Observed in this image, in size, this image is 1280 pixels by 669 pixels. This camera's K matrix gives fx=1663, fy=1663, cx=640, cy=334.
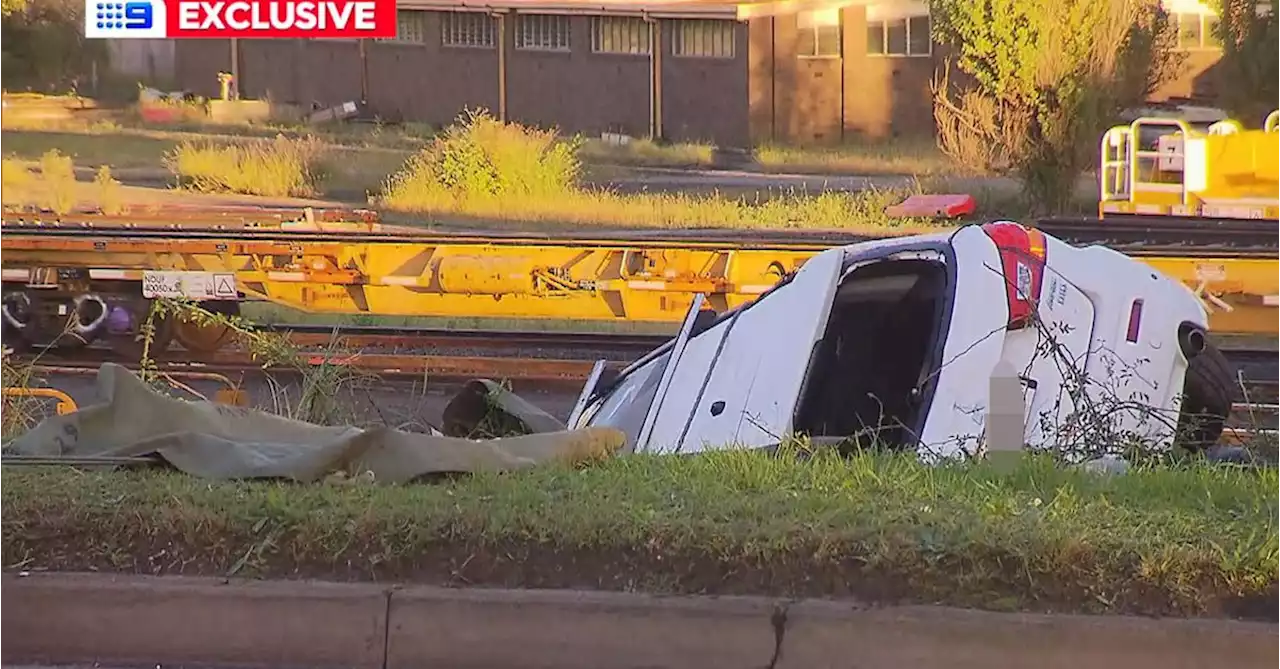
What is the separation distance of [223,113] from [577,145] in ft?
14.6

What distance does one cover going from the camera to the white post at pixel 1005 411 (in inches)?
253

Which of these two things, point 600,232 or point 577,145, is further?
point 577,145

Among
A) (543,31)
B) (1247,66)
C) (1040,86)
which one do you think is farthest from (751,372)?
(1247,66)

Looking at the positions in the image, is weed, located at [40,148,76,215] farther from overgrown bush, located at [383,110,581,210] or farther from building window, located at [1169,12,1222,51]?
building window, located at [1169,12,1222,51]

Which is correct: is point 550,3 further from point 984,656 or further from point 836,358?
point 984,656

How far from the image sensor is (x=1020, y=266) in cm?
705

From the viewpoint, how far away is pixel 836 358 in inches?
298

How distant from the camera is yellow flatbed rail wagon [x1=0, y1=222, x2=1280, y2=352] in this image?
13156mm

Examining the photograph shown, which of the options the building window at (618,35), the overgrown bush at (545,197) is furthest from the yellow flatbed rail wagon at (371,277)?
the building window at (618,35)

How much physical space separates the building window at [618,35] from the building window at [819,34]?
73.0 inches

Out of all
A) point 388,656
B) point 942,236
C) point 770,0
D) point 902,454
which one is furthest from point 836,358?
point 770,0

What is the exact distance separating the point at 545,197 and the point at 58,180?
5.70m

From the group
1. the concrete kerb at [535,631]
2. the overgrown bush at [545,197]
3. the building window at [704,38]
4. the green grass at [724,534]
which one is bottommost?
the concrete kerb at [535,631]

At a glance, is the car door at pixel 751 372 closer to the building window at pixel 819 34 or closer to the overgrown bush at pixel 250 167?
the overgrown bush at pixel 250 167
